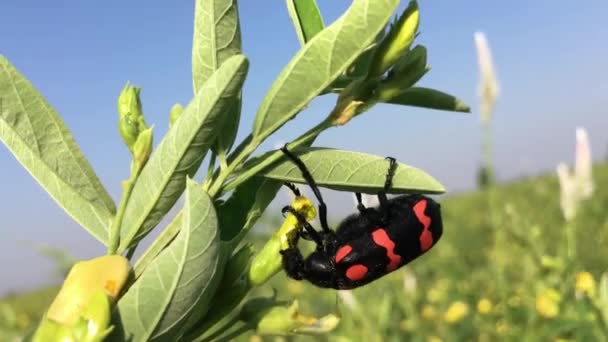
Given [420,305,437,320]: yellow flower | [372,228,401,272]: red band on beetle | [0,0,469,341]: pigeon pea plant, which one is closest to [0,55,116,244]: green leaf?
[0,0,469,341]: pigeon pea plant

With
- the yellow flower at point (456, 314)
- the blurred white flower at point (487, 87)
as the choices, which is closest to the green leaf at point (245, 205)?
the blurred white flower at point (487, 87)

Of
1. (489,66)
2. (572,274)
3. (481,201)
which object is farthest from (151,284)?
(481,201)

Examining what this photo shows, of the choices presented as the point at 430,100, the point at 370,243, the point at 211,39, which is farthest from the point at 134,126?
the point at 370,243

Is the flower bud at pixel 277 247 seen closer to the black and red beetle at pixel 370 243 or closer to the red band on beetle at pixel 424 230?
the black and red beetle at pixel 370 243

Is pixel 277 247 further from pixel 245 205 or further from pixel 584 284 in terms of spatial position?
pixel 584 284

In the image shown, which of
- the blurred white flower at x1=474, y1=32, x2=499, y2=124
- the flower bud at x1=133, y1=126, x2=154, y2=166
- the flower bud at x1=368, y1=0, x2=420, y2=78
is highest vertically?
the flower bud at x1=368, y1=0, x2=420, y2=78

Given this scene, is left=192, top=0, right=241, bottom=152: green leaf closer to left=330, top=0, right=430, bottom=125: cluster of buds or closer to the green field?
left=330, top=0, right=430, bottom=125: cluster of buds

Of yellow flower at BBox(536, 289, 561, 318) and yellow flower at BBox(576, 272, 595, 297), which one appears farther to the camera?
yellow flower at BBox(536, 289, 561, 318)

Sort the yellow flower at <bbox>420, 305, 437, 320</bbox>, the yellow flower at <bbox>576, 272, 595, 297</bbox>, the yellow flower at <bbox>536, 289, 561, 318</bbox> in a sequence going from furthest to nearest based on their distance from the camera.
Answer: the yellow flower at <bbox>420, 305, 437, 320</bbox>
the yellow flower at <bbox>536, 289, 561, 318</bbox>
the yellow flower at <bbox>576, 272, 595, 297</bbox>
